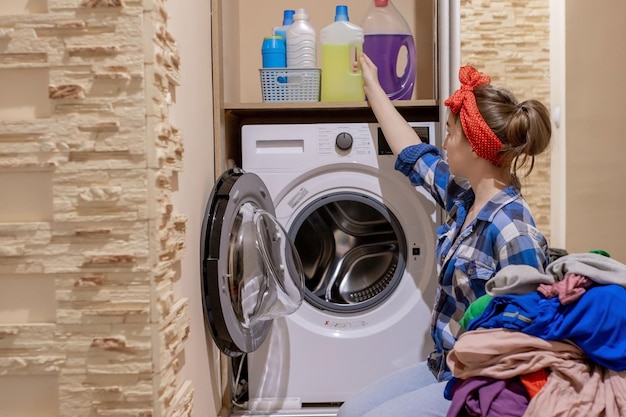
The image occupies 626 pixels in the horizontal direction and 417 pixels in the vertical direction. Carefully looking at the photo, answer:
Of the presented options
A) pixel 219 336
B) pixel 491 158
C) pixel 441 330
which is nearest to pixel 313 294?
pixel 219 336

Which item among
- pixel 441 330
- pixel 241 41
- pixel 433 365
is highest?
pixel 241 41

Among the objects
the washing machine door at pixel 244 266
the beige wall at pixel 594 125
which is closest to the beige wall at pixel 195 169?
the washing machine door at pixel 244 266

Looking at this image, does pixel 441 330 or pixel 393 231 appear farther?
pixel 393 231

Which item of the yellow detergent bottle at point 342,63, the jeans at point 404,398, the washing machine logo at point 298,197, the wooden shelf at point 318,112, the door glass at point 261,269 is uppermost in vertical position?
the yellow detergent bottle at point 342,63

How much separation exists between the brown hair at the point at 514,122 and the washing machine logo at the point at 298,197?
797 millimetres

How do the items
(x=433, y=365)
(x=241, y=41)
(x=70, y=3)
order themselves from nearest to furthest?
(x=70, y=3) → (x=433, y=365) → (x=241, y=41)

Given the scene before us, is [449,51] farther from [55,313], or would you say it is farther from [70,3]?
[55,313]

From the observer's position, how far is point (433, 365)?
186 centimetres

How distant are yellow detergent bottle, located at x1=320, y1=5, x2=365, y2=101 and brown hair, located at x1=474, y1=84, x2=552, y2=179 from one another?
0.73 m

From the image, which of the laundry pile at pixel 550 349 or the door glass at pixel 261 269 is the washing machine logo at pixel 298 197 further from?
the laundry pile at pixel 550 349

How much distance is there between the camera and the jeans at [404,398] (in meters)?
1.62

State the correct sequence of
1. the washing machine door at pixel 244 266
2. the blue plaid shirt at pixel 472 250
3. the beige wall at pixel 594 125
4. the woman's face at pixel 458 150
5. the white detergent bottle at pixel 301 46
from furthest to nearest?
the white detergent bottle at pixel 301 46, the beige wall at pixel 594 125, the washing machine door at pixel 244 266, the woman's face at pixel 458 150, the blue plaid shirt at pixel 472 250

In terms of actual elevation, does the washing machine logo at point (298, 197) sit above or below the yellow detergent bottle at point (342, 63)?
below

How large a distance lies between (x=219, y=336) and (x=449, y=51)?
4.05ft
